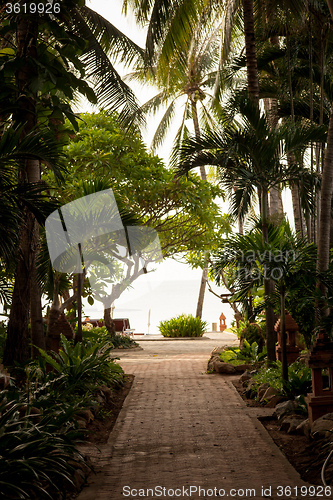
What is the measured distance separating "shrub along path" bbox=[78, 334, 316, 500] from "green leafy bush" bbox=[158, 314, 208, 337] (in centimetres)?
1010

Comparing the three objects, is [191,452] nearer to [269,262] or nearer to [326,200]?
[269,262]

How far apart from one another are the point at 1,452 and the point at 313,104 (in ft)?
26.9

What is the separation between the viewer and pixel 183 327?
55.0 feet

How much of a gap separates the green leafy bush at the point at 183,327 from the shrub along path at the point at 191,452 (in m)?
10.1

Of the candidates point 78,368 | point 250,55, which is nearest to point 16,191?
point 78,368

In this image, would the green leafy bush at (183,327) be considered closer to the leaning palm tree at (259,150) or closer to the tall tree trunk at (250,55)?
the leaning palm tree at (259,150)

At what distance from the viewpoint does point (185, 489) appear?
301 cm

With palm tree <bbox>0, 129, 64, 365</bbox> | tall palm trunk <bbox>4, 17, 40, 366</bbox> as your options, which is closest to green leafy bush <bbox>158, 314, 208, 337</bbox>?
tall palm trunk <bbox>4, 17, 40, 366</bbox>

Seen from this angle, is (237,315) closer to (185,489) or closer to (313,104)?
(313,104)

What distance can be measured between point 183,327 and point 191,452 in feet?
42.8

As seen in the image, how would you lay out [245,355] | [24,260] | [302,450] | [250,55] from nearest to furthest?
[302,450]
[24,260]
[250,55]
[245,355]

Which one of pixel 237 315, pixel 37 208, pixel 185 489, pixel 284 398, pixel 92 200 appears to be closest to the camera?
pixel 185 489

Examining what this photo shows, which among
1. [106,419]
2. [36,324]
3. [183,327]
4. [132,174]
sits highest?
[132,174]

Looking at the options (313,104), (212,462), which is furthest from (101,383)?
(313,104)
